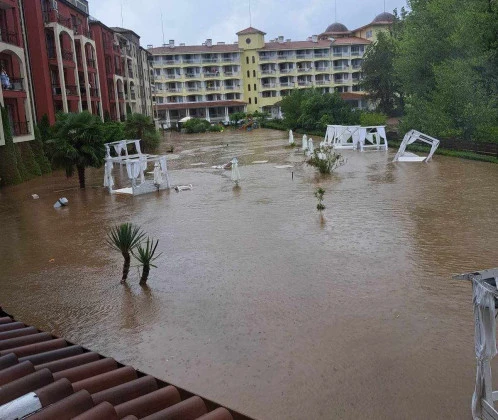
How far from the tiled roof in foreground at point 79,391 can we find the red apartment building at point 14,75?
24.5 metres

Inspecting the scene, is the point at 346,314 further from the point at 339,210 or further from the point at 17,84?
the point at 17,84

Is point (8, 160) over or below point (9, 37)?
A: below

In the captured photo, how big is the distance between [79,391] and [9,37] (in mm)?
28553

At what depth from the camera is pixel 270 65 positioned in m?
91.9

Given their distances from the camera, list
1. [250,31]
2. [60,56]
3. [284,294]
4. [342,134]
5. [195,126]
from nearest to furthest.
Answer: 1. [284,294]
2. [342,134]
3. [60,56]
4. [195,126]
5. [250,31]

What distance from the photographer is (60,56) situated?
35.9 m

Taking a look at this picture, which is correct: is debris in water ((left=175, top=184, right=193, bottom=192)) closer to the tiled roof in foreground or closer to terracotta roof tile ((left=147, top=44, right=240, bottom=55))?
the tiled roof in foreground

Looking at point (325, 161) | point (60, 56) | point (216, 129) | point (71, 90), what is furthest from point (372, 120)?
point (216, 129)

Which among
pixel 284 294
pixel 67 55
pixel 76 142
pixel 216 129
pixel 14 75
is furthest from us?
pixel 216 129

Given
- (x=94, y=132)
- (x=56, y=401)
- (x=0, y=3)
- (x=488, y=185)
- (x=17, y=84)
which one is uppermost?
(x=0, y=3)

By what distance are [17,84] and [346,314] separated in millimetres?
25948

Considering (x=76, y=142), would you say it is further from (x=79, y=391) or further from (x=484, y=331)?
(x=484, y=331)

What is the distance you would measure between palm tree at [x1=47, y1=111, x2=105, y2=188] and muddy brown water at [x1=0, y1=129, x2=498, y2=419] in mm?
3562

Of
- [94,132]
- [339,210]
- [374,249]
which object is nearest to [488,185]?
[339,210]
